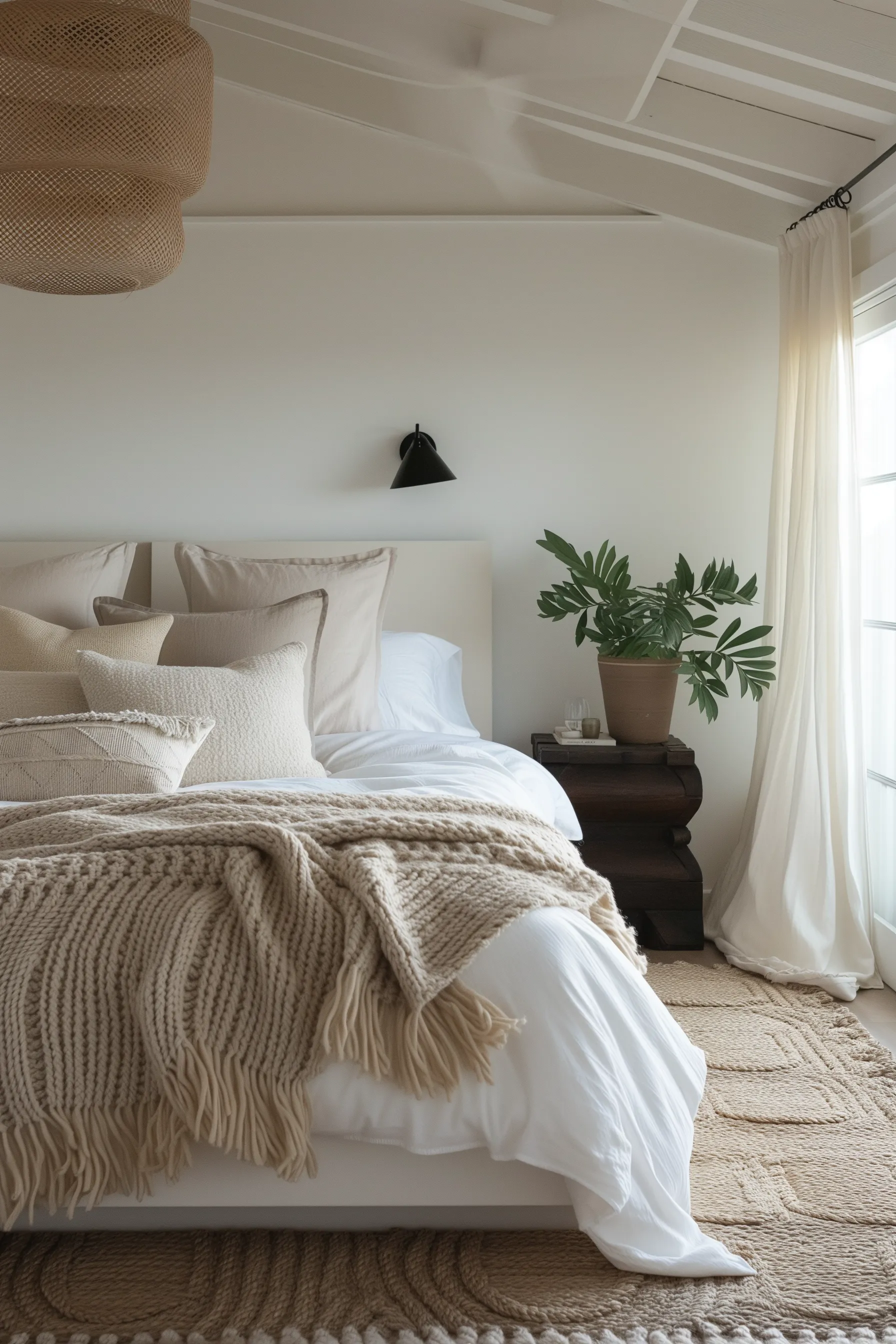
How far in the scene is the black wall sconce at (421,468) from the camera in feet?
12.0

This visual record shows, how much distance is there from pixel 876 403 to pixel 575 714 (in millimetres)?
1274

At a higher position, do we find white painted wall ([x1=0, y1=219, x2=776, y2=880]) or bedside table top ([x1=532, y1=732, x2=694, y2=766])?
white painted wall ([x1=0, y1=219, x2=776, y2=880])

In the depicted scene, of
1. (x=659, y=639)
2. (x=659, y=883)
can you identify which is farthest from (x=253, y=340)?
(x=659, y=883)

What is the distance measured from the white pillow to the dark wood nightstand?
0.31 meters

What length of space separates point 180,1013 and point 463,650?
2.31 metres

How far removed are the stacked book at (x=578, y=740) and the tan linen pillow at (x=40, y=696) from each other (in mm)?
1464

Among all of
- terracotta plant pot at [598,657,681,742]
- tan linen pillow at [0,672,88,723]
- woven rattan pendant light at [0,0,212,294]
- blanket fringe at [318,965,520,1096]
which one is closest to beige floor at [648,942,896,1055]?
terracotta plant pot at [598,657,681,742]

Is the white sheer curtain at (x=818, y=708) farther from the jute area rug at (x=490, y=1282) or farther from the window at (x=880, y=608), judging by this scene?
the jute area rug at (x=490, y=1282)

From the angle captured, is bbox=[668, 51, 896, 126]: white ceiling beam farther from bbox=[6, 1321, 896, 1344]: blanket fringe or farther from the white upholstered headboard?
bbox=[6, 1321, 896, 1344]: blanket fringe

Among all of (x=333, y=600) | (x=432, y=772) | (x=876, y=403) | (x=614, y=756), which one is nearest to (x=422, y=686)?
(x=333, y=600)

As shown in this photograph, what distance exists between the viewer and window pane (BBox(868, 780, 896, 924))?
10.2 feet

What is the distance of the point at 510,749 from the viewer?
309cm

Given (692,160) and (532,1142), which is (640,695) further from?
(532,1142)

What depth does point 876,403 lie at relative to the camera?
128 inches
